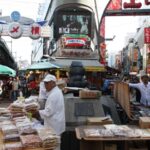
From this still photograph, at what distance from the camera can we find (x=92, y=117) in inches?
347

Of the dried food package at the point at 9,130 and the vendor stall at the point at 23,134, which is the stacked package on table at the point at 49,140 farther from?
the dried food package at the point at 9,130

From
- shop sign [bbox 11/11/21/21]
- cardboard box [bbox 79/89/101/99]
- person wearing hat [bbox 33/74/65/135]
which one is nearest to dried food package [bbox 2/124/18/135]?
person wearing hat [bbox 33/74/65/135]

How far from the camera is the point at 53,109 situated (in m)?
8.09

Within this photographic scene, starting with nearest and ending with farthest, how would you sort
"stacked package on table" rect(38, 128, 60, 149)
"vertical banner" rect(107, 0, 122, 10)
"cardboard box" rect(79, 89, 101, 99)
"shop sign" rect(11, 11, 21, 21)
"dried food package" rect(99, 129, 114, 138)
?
"stacked package on table" rect(38, 128, 60, 149)
"dried food package" rect(99, 129, 114, 138)
"cardboard box" rect(79, 89, 101, 99)
"shop sign" rect(11, 11, 21, 21)
"vertical banner" rect(107, 0, 122, 10)

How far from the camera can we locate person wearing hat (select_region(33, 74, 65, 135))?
8.07m

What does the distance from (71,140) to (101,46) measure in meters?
38.6

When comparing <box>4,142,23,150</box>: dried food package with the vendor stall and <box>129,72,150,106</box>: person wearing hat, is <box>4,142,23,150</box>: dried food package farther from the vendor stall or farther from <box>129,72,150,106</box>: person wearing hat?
<box>129,72,150,106</box>: person wearing hat

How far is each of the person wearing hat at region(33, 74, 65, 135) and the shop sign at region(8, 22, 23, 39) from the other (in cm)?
2290

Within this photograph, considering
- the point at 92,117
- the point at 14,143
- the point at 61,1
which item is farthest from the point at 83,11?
the point at 14,143

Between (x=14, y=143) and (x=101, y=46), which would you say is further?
(x=101, y=46)

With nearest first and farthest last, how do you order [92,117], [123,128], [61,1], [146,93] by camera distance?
[123,128] < [92,117] < [146,93] < [61,1]

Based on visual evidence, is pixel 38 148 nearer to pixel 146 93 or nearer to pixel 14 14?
pixel 146 93

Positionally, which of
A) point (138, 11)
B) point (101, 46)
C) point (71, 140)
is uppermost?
point (138, 11)

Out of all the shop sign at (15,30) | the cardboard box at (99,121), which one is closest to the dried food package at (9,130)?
the cardboard box at (99,121)
